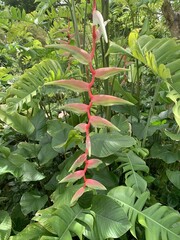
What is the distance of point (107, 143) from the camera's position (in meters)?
1.05

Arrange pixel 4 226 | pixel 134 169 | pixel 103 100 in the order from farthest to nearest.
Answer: pixel 134 169 < pixel 4 226 < pixel 103 100

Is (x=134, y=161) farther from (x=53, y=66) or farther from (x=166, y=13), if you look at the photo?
(x=166, y=13)

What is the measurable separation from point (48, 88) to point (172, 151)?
0.55 m

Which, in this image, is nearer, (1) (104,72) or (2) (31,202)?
(1) (104,72)

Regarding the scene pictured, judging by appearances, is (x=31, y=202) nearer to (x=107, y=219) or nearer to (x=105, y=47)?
(x=107, y=219)

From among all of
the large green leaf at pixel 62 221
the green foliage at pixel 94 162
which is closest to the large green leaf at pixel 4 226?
the green foliage at pixel 94 162

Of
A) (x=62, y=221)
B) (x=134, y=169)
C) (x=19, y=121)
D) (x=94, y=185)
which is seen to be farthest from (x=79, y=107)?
(x=19, y=121)

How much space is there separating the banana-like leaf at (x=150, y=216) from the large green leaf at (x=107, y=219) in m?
0.04

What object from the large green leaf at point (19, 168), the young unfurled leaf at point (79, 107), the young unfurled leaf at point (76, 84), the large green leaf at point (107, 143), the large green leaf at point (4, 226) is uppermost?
the young unfurled leaf at point (76, 84)

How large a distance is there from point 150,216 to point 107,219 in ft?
0.42

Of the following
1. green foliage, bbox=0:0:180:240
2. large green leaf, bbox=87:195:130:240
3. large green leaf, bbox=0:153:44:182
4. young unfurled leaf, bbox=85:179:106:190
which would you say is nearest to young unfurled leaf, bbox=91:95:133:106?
green foliage, bbox=0:0:180:240

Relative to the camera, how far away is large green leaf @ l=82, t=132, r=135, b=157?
40.2 inches

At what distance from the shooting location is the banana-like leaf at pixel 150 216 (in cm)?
87

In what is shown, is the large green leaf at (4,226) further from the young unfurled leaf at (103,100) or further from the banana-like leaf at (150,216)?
the young unfurled leaf at (103,100)
